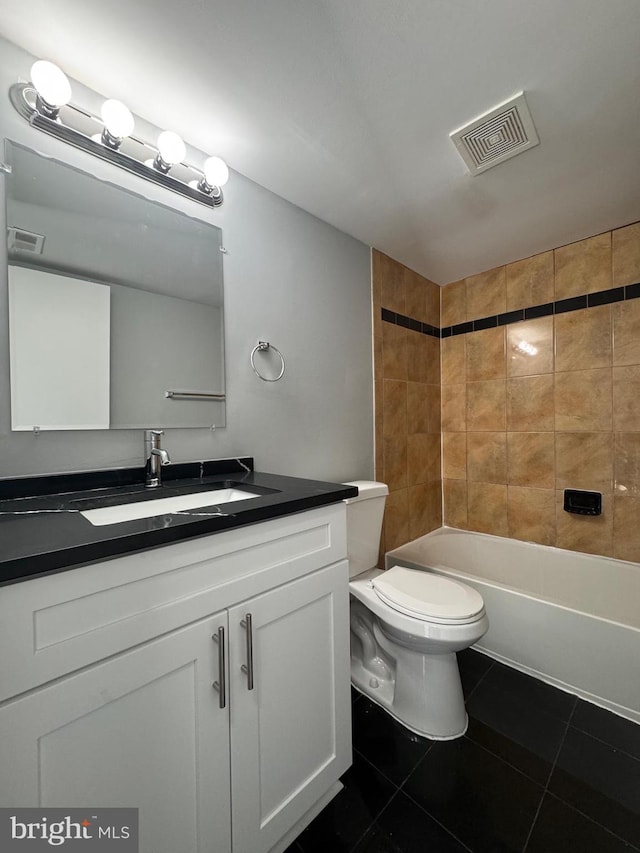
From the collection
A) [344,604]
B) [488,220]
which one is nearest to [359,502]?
[344,604]

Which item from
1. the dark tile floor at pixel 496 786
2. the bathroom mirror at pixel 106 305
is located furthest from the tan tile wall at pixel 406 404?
the bathroom mirror at pixel 106 305

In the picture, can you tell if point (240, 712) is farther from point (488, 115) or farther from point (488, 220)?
point (488, 220)

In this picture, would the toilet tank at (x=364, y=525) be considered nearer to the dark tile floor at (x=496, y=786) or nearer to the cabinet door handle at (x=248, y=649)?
the dark tile floor at (x=496, y=786)

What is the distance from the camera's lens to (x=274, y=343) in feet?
5.18

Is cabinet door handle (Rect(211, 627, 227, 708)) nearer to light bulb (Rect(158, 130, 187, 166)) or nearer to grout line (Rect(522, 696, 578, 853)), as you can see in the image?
grout line (Rect(522, 696, 578, 853))

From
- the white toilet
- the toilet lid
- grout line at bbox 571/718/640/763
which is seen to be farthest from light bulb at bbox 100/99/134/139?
A: grout line at bbox 571/718/640/763

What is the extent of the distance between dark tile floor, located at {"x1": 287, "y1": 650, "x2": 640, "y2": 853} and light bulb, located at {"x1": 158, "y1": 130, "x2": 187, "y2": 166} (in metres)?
2.14

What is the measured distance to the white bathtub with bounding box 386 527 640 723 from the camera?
1.42 m

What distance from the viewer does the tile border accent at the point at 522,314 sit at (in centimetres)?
→ 195

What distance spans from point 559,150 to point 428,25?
29.9 inches

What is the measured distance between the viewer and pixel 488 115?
1191 millimetres

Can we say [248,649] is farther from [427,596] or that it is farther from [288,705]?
[427,596]

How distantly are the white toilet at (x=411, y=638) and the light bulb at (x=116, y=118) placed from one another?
1570 millimetres

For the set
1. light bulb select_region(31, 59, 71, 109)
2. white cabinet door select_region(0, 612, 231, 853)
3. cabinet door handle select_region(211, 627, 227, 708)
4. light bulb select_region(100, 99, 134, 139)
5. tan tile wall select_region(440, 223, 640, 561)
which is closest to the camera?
white cabinet door select_region(0, 612, 231, 853)
